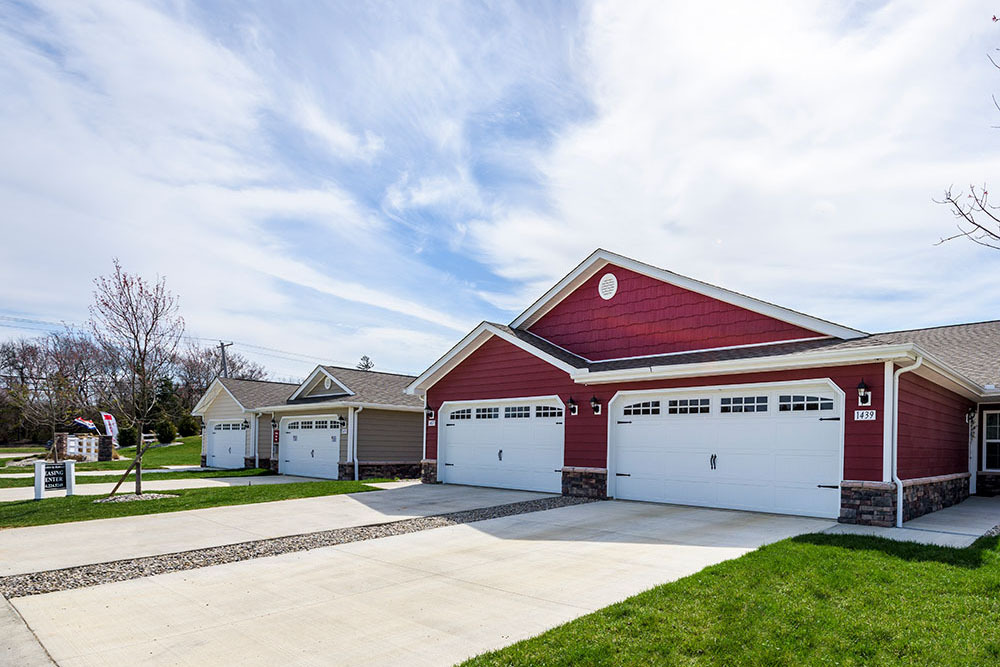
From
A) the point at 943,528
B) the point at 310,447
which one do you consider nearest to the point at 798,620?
the point at 943,528

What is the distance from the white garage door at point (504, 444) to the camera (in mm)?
15305

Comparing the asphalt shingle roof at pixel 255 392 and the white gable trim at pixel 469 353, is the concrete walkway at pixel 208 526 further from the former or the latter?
the asphalt shingle roof at pixel 255 392

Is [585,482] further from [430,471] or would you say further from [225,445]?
[225,445]

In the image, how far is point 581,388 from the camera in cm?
1464

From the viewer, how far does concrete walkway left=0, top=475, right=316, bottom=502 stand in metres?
15.6

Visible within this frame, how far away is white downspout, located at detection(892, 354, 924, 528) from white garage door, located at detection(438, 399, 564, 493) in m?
6.77

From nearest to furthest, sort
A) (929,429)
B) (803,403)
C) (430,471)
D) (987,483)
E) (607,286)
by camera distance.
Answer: (803,403), (929,429), (607,286), (987,483), (430,471)

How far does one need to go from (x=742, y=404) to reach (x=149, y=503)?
39.7 feet

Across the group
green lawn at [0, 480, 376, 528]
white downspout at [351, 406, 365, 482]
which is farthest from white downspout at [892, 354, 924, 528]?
white downspout at [351, 406, 365, 482]

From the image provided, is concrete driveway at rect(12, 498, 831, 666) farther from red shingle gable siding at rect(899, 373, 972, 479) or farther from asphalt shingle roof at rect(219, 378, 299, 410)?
asphalt shingle roof at rect(219, 378, 299, 410)

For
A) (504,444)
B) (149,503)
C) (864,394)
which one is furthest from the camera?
(504,444)

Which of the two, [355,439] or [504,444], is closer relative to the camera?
[504,444]

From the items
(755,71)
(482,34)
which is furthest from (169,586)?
(755,71)

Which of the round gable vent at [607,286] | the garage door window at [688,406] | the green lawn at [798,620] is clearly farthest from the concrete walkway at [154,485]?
the green lawn at [798,620]
